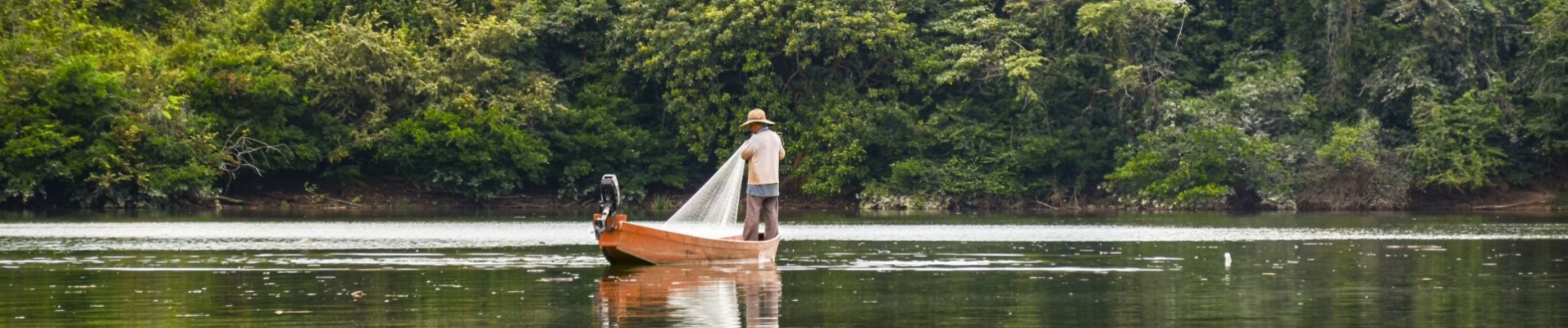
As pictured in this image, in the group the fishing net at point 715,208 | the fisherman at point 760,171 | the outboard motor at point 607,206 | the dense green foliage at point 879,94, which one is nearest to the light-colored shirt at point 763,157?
the fisherman at point 760,171

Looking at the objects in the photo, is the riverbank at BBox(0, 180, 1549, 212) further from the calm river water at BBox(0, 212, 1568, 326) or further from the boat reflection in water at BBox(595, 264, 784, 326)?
the boat reflection in water at BBox(595, 264, 784, 326)

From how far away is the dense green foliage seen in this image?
50312 millimetres

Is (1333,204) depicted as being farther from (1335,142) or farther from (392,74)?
(392,74)

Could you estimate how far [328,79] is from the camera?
5162 cm

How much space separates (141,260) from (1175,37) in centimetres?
3733

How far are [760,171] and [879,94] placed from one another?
3026cm

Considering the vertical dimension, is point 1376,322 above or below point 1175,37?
below

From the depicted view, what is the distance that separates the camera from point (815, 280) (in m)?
20.0

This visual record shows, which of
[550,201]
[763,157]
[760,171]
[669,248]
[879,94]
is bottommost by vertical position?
[669,248]

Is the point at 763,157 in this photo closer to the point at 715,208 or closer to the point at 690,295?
the point at 715,208

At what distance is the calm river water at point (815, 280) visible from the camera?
15422 millimetres

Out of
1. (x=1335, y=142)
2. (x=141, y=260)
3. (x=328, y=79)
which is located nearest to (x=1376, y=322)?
(x=141, y=260)

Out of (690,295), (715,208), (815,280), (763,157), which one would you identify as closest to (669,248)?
(715,208)

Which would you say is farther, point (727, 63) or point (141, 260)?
point (727, 63)
